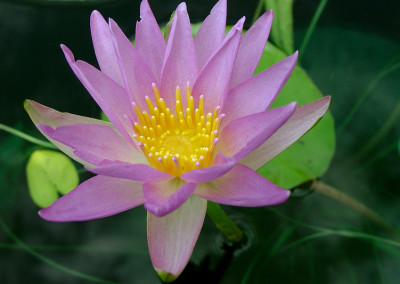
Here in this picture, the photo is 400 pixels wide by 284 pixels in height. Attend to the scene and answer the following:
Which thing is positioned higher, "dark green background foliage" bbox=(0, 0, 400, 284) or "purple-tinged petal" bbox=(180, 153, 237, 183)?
"purple-tinged petal" bbox=(180, 153, 237, 183)

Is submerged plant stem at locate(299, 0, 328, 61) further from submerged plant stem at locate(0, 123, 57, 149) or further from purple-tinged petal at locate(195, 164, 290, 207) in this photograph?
submerged plant stem at locate(0, 123, 57, 149)

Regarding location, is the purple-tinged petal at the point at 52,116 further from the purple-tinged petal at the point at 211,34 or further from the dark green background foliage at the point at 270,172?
the dark green background foliage at the point at 270,172

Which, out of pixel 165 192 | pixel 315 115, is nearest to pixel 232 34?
pixel 315 115

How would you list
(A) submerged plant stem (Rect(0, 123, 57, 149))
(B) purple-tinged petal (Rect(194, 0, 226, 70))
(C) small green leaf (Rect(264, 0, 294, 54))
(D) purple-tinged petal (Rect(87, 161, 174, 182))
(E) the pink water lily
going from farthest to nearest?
(C) small green leaf (Rect(264, 0, 294, 54)), (A) submerged plant stem (Rect(0, 123, 57, 149)), (B) purple-tinged petal (Rect(194, 0, 226, 70)), (E) the pink water lily, (D) purple-tinged petal (Rect(87, 161, 174, 182))

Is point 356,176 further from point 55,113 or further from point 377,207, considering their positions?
point 55,113

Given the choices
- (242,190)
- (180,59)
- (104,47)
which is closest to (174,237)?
(242,190)

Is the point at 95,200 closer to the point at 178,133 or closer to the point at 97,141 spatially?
the point at 97,141

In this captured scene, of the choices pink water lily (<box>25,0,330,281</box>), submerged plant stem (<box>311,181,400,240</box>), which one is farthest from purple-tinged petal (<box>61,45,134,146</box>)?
submerged plant stem (<box>311,181,400,240</box>)
